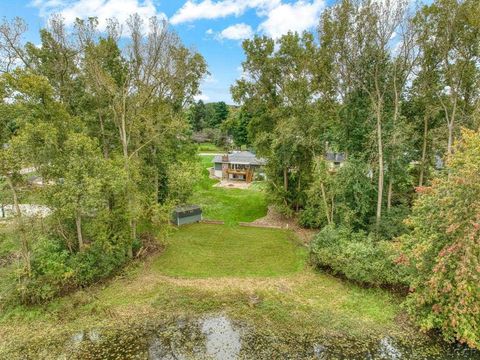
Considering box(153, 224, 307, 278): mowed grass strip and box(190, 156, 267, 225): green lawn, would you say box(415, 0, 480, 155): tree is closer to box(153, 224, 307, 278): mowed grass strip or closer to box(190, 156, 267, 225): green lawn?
box(153, 224, 307, 278): mowed grass strip

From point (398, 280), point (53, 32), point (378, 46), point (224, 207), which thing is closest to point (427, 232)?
point (398, 280)

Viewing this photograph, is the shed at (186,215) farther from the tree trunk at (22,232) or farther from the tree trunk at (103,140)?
the tree trunk at (22,232)

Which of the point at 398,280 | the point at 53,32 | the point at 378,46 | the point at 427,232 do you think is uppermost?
the point at 53,32

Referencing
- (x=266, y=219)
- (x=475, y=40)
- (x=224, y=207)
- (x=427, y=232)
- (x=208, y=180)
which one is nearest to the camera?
(x=427, y=232)

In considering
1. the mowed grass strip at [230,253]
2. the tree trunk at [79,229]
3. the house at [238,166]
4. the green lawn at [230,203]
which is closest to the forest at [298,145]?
the tree trunk at [79,229]

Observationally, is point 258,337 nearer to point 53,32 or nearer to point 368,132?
point 368,132

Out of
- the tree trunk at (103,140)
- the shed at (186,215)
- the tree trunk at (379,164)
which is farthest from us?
the shed at (186,215)

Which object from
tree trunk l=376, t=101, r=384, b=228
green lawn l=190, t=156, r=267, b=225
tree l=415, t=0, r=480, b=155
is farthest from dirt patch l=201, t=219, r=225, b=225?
tree l=415, t=0, r=480, b=155
